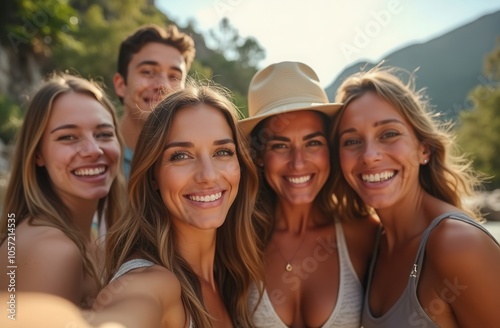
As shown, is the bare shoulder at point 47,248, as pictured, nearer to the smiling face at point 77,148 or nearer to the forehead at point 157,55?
the smiling face at point 77,148

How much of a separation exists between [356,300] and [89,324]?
1.90 meters

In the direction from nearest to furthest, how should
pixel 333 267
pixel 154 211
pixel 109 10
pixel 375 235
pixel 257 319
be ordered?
pixel 154 211
pixel 257 319
pixel 333 267
pixel 375 235
pixel 109 10

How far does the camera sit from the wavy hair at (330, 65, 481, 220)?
9.40 ft

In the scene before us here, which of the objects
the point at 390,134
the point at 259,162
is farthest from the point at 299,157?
the point at 390,134

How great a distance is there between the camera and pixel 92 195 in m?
3.13

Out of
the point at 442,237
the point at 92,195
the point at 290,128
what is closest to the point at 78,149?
the point at 92,195

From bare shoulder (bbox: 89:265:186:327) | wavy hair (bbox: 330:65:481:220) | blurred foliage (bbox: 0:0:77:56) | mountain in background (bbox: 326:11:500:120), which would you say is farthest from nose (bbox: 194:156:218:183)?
mountain in background (bbox: 326:11:500:120)

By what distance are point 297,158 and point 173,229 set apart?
1.00 metres

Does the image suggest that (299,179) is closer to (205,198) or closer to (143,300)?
(205,198)

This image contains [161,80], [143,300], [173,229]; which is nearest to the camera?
[143,300]

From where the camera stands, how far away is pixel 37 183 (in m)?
2.97

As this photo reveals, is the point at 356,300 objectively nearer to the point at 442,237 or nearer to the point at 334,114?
the point at 442,237

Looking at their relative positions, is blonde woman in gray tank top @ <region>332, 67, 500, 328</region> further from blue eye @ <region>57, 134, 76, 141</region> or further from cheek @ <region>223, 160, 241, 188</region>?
blue eye @ <region>57, 134, 76, 141</region>

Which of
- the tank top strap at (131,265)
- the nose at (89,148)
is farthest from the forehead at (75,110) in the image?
the tank top strap at (131,265)
